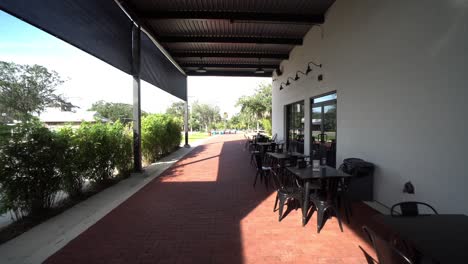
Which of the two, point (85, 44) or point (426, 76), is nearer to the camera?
point (426, 76)

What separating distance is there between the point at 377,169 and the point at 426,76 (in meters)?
1.67

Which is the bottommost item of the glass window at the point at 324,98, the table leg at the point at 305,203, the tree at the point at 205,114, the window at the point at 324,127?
the table leg at the point at 305,203

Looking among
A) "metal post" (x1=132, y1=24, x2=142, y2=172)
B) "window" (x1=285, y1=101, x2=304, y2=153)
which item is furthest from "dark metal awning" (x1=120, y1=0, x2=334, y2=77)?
"window" (x1=285, y1=101, x2=304, y2=153)

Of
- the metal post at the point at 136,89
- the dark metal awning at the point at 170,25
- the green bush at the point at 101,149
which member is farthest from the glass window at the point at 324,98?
the green bush at the point at 101,149

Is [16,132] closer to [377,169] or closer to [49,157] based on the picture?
[49,157]

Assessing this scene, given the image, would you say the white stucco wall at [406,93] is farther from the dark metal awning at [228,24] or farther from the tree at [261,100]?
the tree at [261,100]

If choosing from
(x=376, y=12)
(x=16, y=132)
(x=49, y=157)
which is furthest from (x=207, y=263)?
(x=376, y=12)

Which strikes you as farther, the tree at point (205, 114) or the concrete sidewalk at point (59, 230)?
the tree at point (205, 114)

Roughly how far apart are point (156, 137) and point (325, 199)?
689 cm

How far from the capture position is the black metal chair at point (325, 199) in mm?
3035

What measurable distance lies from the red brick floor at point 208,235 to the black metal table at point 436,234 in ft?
2.91

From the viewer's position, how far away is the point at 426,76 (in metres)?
2.99

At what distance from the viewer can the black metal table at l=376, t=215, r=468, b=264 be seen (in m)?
1.32

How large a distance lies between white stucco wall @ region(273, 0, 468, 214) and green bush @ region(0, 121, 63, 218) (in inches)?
202
